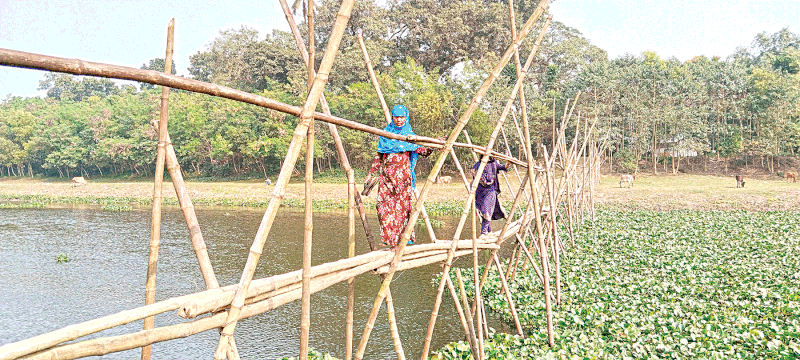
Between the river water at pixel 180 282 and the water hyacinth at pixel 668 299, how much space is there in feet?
4.20

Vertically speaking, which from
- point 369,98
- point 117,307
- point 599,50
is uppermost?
point 599,50

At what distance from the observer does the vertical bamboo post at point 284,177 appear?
2625mm

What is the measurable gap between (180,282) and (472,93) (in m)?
20.6

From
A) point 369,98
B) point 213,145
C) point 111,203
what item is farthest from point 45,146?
point 369,98

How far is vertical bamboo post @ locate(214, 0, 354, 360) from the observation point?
2.62m

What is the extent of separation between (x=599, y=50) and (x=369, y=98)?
1697 cm

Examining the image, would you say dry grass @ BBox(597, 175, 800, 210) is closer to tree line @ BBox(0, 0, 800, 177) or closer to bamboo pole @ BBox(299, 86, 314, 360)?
tree line @ BBox(0, 0, 800, 177)

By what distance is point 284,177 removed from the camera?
2744 mm

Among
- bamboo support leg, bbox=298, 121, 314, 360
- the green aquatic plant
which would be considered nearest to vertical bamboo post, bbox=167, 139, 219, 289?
bamboo support leg, bbox=298, 121, 314, 360

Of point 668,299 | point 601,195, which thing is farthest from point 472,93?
point 668,299

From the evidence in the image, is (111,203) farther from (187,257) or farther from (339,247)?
(339,247)

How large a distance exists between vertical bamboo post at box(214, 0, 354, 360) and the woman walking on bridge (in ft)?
7.18

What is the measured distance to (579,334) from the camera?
628 centimetres

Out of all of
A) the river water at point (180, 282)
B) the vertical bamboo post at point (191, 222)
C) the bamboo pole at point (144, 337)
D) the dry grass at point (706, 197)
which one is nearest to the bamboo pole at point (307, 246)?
the bamboo pole at point (144, 337)
